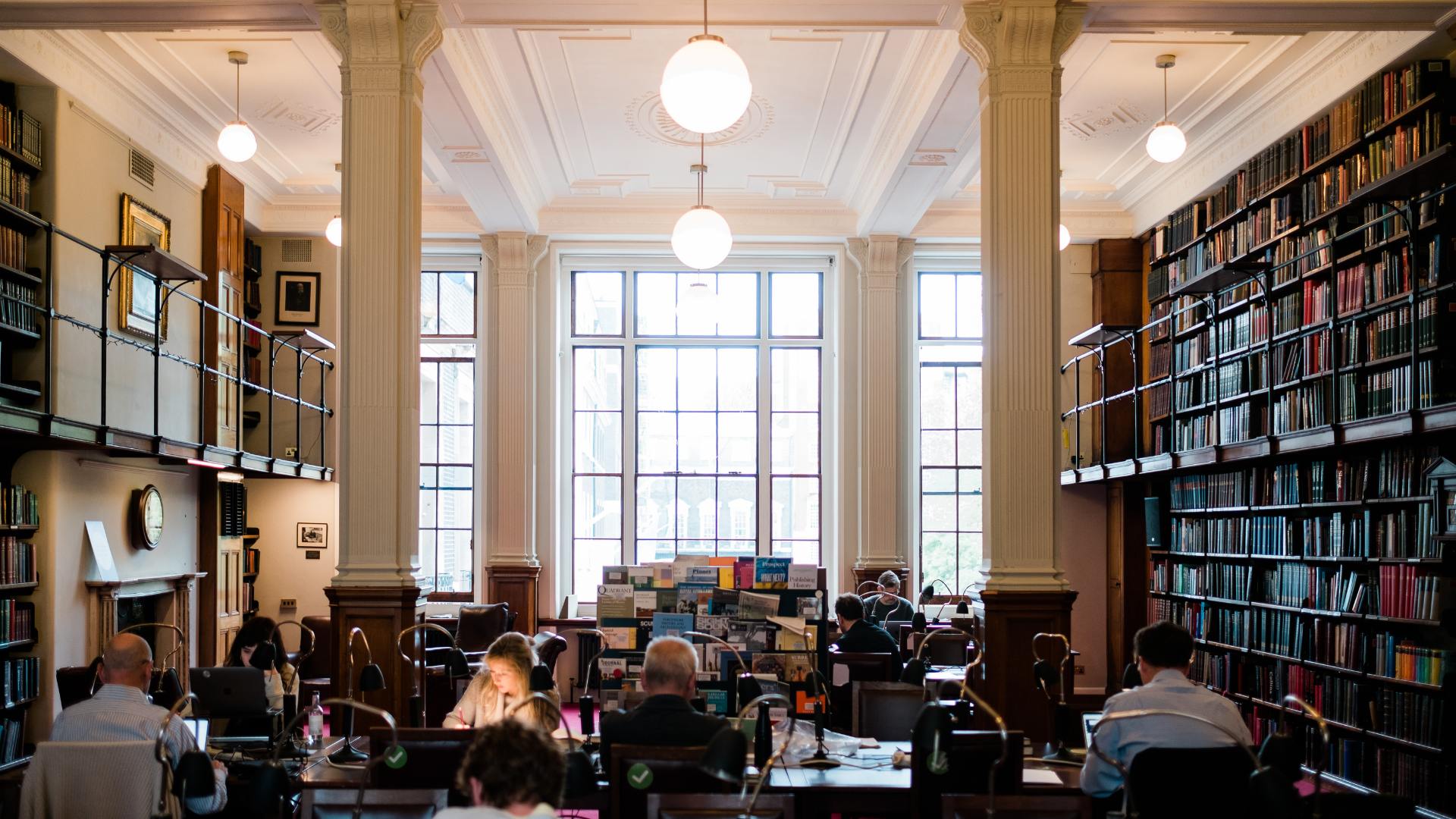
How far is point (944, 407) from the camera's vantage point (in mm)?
12078

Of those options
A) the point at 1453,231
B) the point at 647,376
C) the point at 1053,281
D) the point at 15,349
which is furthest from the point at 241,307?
the point at 1453,231

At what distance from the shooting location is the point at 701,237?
838 centimetres

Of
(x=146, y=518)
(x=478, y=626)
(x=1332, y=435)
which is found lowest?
(x=478, y=626)

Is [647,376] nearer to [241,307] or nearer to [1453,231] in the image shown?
[241,307]

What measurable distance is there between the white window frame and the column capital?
622 centimetres

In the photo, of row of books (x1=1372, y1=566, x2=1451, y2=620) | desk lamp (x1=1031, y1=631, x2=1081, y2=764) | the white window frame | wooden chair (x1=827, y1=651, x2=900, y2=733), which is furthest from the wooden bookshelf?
the white window frame

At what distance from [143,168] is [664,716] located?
22.7 feet

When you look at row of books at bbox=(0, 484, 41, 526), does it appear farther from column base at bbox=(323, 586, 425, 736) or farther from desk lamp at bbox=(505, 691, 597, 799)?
desk lamp at bbox=(505, 691, 597, 799)

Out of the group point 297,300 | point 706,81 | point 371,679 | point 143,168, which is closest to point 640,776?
point 371,679

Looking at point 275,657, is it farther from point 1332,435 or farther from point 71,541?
point 1332,435

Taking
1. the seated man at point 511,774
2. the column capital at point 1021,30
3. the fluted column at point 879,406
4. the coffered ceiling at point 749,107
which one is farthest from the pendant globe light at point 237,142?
the seated man at point 511,774

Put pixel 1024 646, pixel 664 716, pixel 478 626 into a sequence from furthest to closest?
1. pixel 478 626
2. pixel 1024 646
3. pixel 664 716

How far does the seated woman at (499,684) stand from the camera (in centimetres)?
479

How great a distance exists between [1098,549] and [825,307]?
12.0 feet
